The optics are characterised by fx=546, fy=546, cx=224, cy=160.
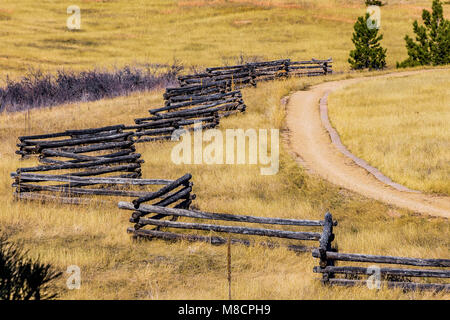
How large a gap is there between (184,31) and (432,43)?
3264 cm

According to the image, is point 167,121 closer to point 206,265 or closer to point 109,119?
point 109,119

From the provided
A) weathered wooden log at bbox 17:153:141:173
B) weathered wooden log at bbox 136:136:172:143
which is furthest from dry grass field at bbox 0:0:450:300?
weathered wooden log at bbox 17:153:141:173

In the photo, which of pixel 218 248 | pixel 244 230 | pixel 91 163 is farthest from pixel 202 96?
pixel 244 230

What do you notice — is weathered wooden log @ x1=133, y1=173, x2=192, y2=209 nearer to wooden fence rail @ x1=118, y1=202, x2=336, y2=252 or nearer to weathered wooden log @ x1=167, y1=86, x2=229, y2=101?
wooden fence rail @ x1=118, y1=202, x2=336, y2=252

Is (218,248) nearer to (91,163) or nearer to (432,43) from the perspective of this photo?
(91,163)

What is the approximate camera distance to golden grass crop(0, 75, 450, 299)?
761cm

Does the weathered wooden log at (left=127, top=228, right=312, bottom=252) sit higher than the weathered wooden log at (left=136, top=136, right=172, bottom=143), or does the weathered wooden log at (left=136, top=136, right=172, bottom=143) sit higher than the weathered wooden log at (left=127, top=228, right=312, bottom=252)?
the weathered wooden log at (left=136, top=136, right=172, bottom=143)

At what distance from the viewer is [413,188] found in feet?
44.5

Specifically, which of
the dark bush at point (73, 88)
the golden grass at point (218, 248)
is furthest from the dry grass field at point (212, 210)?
the dark bush at point (73, 88)

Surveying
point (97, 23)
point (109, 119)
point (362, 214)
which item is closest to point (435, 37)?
point (109, 119)

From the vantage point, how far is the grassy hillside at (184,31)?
47438mm

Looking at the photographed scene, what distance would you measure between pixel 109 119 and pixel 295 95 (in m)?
9.25

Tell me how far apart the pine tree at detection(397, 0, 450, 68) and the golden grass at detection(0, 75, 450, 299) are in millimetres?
20373

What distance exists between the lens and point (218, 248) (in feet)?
31.3
